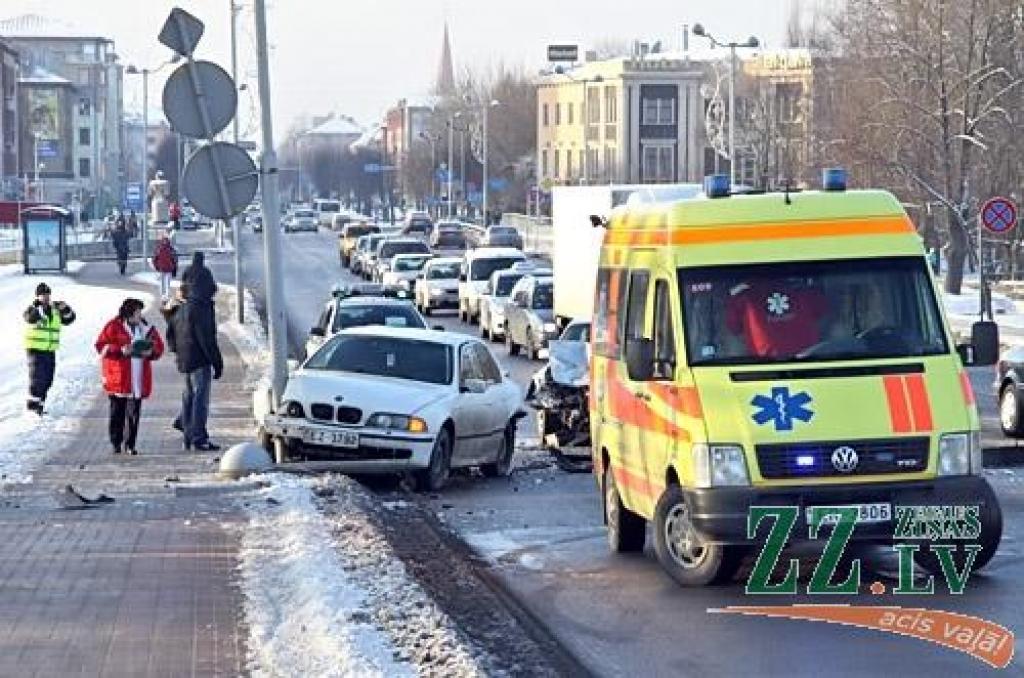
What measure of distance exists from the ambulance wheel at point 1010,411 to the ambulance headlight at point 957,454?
38.5 ft

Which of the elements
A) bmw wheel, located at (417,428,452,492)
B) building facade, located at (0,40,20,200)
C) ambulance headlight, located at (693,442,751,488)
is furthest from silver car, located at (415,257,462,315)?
building facade, located at (0,40,20,200)

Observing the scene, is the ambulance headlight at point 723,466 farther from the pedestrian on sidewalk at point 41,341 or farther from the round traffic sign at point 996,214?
the round traffic sign at point 996,214

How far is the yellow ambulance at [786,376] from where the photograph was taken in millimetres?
11812

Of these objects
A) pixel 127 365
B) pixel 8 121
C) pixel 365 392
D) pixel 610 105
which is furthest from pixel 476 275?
pixel 8 121

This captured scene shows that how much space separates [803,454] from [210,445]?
39.8ft

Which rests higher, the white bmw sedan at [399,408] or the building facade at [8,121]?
the building facade at [8,121]

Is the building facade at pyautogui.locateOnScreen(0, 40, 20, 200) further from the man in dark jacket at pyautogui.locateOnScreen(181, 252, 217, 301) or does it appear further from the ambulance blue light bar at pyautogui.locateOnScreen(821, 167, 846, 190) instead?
the ambulance blue light bar at pyautogui.locateOnScreen(821, 167, 846, 190)

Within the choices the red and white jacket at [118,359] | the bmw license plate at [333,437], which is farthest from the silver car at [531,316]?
the bmw license plate at [333,437]

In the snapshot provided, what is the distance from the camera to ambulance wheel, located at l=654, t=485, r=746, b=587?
1218 cm

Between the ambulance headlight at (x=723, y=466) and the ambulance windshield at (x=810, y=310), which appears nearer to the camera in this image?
the ambulance headlight at (x=723, y=466)

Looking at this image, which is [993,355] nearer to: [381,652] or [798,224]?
[798,224]

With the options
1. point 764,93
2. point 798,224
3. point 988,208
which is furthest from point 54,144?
point 798,224

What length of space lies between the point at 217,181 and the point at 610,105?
110m

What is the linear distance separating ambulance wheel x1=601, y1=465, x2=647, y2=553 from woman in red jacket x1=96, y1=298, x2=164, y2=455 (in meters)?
8.93
